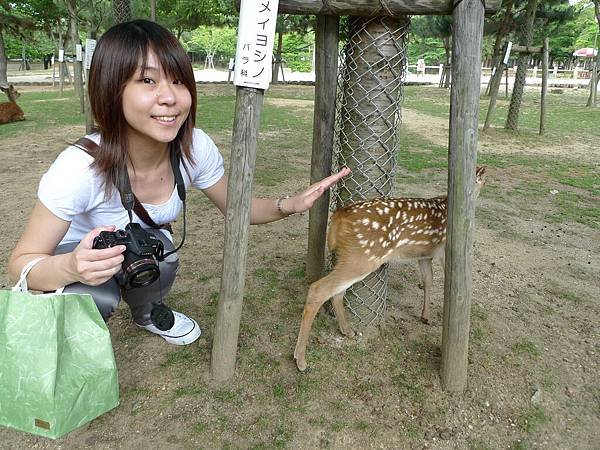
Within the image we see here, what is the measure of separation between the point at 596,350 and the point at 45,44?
36.8 metres

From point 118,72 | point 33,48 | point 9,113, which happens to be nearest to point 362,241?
point 118,72

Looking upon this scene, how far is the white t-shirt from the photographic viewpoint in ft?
5.35

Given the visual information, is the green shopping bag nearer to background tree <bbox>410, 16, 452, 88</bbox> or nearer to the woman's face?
the woman's face

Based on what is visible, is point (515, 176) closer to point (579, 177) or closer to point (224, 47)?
point (579, 177)

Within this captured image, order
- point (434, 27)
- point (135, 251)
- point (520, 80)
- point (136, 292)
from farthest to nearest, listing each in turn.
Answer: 1. point (434, 27)
2. point (520, 80)
3. point (136, 292)
4. point (135, 251)

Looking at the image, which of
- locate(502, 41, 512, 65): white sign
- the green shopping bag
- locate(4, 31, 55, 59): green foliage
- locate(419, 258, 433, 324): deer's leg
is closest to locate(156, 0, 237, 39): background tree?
locate(502, 41, 512, 65): white sign

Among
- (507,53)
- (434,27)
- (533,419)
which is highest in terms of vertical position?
(434,27)

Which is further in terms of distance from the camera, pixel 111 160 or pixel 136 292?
pixel 136 292

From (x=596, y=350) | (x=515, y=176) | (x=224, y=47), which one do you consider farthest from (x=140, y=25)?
(x=224, y=47)

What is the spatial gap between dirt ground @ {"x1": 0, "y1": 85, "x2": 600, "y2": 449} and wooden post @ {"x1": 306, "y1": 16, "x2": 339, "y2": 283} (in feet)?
1.54

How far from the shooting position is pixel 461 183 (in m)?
1.86

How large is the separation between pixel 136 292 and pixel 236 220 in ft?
2.15

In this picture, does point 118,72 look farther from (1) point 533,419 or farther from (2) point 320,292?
(1) point 533,419

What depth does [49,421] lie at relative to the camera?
148 cm
